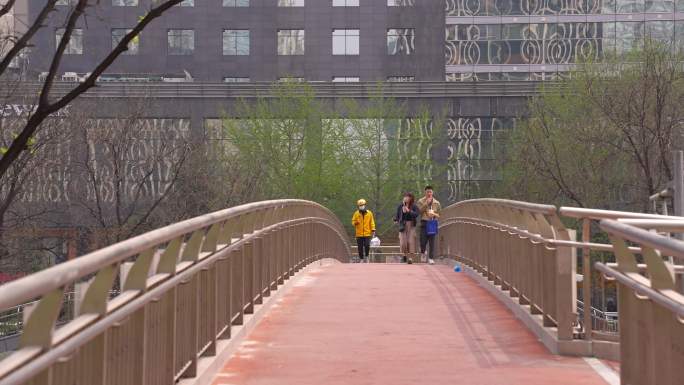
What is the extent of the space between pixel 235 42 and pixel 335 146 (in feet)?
49.3

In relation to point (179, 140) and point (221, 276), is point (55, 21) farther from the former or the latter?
point (221, 276)

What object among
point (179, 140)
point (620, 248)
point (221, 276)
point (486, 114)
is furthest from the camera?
point (486, 114)

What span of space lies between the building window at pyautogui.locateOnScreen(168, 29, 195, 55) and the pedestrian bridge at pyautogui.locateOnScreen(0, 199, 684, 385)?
5721 cm

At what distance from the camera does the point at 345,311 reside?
1423cm

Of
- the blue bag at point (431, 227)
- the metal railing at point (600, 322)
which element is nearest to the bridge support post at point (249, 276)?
the metal railing at point (600, 322)

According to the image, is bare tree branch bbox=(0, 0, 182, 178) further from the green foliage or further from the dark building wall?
the dark building wall

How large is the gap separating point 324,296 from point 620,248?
9375mm

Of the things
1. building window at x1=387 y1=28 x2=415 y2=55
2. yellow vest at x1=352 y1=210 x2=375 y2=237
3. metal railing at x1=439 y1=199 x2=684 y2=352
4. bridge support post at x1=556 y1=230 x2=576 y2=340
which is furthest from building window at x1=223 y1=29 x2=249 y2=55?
bridge support post at x1=556 y1=230 x2=576 y2=340

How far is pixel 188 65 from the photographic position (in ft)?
248

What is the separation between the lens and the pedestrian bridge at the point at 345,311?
5.25 m

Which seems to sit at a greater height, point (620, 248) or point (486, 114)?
point (486, 114)

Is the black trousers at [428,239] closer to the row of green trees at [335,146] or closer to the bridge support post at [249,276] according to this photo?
the bridge support post at [249,276]

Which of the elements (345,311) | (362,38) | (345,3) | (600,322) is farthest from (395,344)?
(345,3)

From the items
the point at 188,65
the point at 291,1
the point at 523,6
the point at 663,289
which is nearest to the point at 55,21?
the point at 188,65
